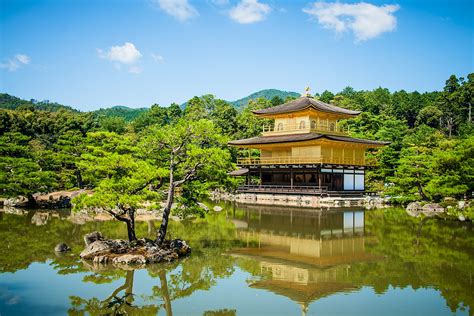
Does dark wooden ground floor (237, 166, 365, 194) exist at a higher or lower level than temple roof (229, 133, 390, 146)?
lower

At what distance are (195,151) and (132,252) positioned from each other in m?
3.53

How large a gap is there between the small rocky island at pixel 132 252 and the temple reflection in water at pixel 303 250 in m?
2.10

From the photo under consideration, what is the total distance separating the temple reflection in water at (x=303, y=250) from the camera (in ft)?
35.5

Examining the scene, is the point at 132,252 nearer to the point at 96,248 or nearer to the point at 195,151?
the point at 96,248

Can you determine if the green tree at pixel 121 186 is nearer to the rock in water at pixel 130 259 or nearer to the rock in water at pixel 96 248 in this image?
the rock in water at pixel 96 248

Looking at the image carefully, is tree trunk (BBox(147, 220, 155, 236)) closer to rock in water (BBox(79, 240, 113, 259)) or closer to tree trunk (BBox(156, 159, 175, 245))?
rock in water (BBox(79, 240, 113, 259))

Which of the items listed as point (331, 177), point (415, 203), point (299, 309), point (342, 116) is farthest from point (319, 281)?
point (342, 116)

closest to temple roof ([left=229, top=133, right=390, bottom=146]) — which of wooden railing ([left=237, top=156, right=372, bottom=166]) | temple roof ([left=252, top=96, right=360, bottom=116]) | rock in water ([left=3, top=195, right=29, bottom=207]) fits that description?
wooden railing ([left=237, top=156, right=372, bottom=166])

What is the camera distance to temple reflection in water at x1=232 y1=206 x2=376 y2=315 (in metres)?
10.8

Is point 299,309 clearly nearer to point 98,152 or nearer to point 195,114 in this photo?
point 98,152

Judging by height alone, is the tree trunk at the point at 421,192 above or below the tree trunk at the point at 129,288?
above

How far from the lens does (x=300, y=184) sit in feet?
120

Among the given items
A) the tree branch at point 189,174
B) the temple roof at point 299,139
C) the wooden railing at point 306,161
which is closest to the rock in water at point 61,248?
the tree branch at point 189,174

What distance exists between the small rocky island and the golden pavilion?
20.9 meters
